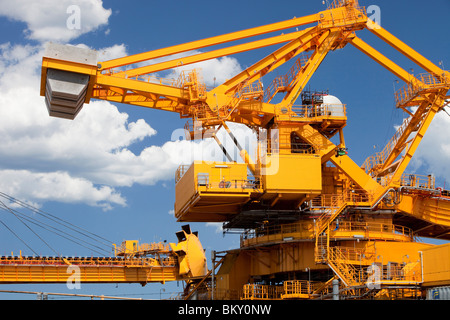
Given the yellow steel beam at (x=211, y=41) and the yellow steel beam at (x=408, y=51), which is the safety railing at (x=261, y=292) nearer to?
the yellow steel beam at (x=211, y=41)

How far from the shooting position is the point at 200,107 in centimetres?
4172

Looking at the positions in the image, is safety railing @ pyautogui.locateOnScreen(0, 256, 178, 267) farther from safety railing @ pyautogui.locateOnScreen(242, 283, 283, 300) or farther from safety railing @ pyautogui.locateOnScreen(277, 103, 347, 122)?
safety railing @ pyautogui.locateOnScreen(277, 103, 347, 122)

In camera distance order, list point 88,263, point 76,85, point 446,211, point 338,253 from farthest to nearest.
→ point 446,211 → point 88,263 → point 338,253 → point 76,85

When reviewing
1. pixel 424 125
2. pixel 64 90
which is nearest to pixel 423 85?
pixel 424 125

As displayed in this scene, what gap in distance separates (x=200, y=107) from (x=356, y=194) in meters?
12.3

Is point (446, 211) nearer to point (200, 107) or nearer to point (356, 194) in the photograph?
point (356, 194)

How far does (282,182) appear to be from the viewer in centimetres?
4003

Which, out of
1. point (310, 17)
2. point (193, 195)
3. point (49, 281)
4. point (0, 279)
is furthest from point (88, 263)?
point (310, 17)

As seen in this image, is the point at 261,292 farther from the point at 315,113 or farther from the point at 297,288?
the point at 315,113

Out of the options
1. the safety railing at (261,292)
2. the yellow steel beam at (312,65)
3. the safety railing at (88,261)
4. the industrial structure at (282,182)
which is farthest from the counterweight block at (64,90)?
the safety railing at (261,292)

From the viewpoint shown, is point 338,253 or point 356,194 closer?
point 338,253

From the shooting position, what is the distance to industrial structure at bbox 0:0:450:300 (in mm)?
39625

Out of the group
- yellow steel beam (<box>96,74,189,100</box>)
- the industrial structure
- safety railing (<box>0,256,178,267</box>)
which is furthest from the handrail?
yellow steel beam (<box>96,74,189,100</box>)

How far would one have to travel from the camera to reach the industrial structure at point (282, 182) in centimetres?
3962
